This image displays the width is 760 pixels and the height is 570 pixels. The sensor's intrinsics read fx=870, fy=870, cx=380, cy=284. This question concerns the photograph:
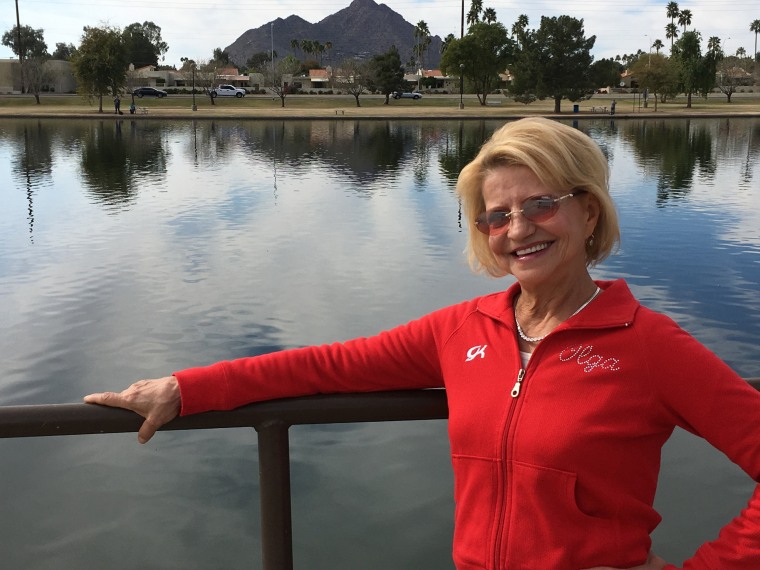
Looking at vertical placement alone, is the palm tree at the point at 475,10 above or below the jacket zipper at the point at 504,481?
above

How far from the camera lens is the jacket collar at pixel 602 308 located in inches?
80.4

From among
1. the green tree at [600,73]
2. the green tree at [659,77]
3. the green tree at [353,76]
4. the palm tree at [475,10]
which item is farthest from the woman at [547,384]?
the palm tree at [475,10]

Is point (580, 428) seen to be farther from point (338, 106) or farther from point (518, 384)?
point (338, 106)

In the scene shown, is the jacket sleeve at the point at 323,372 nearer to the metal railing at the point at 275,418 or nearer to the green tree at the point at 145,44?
the metal railing at the point at 275,418

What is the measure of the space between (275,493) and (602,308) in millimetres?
900

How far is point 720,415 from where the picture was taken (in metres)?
1.87

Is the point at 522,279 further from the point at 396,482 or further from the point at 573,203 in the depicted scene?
the point at 396,482

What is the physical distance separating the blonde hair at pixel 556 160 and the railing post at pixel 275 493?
33.7 inches

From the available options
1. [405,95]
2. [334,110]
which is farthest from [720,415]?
[405,95]

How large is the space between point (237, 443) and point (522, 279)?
7.66 meters

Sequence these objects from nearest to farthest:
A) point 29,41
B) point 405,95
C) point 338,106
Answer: point 338,106 < point 405,95 < point 29,41

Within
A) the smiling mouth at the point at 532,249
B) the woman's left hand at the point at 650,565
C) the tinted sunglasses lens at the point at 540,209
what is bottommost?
the woman's left hand at the point at 650,565

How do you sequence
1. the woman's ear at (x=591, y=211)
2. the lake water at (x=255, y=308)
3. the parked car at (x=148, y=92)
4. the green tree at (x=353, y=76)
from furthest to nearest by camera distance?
the parked car at (x=148, y=92) → the green tree at (x=353, y=76) → the lake water at (x=255, y=308) → the woman's ear at (x=591, y=211)

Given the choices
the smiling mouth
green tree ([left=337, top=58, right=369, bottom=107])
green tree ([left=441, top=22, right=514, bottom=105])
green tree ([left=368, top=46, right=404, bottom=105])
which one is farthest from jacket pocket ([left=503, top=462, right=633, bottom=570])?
green tree ([left=368, top=46, right=404, bottom=105])
